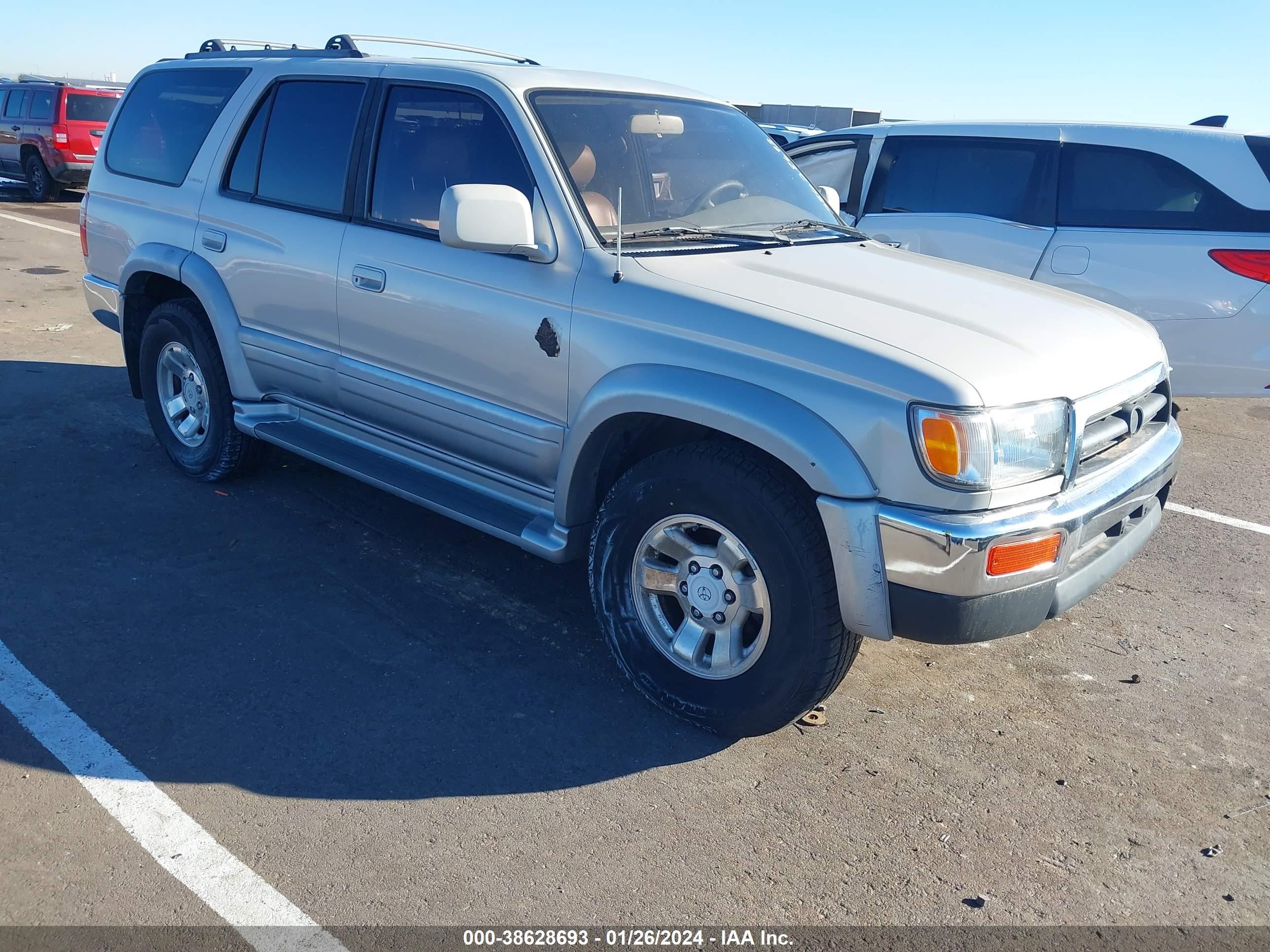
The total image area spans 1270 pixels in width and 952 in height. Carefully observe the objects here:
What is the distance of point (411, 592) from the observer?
4.28 m

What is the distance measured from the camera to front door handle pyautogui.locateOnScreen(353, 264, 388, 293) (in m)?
4.11

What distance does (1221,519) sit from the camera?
5.52 metres

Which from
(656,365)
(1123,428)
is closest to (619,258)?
(656,365)

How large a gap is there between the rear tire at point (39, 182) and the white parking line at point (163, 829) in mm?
18294

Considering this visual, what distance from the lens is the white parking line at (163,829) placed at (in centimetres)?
254

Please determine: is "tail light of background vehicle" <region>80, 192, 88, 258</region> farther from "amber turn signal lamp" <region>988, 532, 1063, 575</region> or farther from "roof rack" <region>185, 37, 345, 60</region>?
"amber turn signal lamp" <region>988, 532, 1063, 575</region>

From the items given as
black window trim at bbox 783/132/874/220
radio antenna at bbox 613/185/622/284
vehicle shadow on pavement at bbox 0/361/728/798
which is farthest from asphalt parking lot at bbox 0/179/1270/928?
black window trim at bbox 783/132/874/220

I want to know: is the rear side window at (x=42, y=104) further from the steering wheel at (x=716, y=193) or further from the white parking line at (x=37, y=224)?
the steering wheel at (x=716, y=193)

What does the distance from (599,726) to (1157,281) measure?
428 cm

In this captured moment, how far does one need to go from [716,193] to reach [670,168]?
0.66 feet

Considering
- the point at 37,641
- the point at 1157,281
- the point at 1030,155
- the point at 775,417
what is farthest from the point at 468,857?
the point at 1030,155

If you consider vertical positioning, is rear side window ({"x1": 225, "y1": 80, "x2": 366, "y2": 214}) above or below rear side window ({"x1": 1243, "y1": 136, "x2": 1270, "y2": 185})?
below

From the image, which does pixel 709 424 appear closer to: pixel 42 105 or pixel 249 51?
pixel 249 51

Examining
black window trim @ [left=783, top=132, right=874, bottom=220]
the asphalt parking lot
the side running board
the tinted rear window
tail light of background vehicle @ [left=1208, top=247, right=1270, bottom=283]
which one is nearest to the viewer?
the asphalt parking lot
